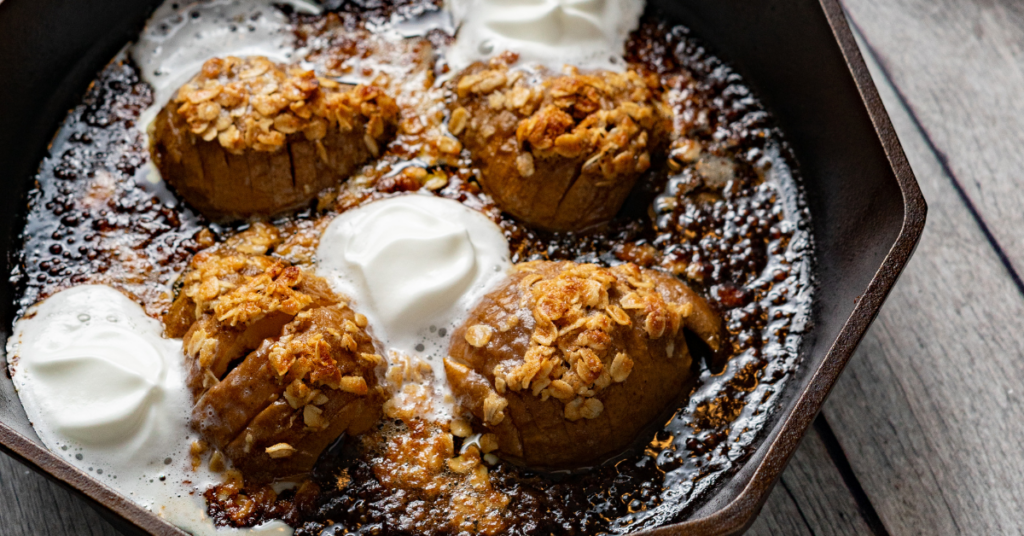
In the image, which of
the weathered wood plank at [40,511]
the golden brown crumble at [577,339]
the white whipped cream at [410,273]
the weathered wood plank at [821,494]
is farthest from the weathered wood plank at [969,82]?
the weathered wood plank at [40,511]

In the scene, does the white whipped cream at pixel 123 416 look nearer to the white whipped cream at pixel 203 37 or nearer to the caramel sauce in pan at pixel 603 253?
the caramel sauce in pan at pixel 603 253

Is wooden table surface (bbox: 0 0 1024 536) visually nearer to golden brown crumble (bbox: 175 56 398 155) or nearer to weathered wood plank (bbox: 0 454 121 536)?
weathered wood plank (bbox: 0 454 121 536)

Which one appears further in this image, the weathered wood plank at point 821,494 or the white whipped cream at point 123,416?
the weathered wood plank at point 821,494

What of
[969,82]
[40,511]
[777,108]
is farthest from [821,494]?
[40,511]

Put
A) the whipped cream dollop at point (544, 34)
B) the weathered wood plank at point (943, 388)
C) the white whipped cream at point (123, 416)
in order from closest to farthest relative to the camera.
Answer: the white whipped cream at point (123, 416) < the weathered wood plank at point (943, 388) < the whipped cream dollop at point (544, 34)

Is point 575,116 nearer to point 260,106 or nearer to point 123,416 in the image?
point 260,106

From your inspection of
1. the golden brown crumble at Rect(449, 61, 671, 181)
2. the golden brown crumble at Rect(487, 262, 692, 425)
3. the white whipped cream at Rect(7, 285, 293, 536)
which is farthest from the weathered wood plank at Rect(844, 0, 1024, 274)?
the white whipped cream at Rect(7, 285, 293, 536)
